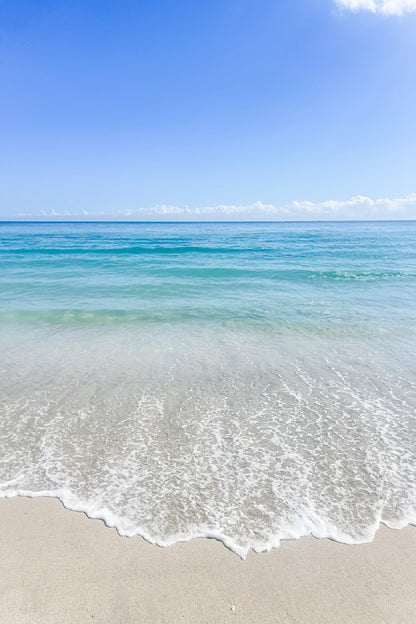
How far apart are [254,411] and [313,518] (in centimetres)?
220

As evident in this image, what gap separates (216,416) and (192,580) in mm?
2697

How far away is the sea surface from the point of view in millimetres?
3693

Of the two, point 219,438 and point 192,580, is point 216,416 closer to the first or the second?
point 219,438

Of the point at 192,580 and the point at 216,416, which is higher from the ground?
the point at 192,580

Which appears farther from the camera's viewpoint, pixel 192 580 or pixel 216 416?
pixel 216 416

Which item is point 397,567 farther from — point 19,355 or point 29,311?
point 29,311

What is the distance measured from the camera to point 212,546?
324 centimetres

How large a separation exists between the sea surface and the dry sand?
177 mm

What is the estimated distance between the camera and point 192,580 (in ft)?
9.62

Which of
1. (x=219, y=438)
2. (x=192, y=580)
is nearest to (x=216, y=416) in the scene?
(x=219, y=438)

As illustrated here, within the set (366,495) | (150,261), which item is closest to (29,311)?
(366,495)

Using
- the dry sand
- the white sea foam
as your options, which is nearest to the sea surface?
the white sea foam

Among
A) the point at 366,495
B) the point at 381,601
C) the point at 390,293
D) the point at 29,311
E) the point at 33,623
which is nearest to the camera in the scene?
the point at 33,623

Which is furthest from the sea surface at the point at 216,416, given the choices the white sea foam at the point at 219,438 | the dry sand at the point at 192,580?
the dry sand at the point at 192,580
